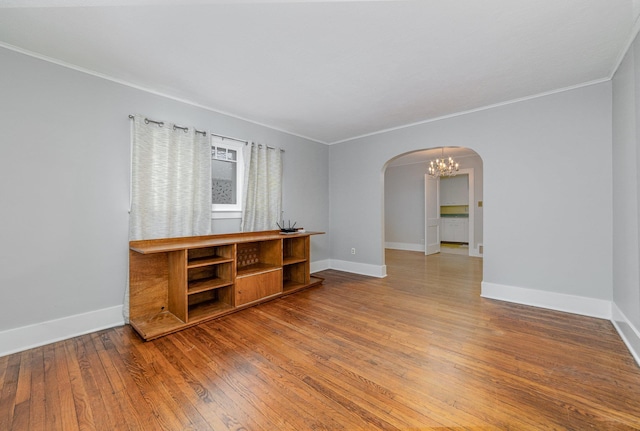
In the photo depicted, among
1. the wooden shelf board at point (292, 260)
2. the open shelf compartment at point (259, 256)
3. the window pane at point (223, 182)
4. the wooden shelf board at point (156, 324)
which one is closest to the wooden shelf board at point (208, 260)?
the open shelf compartment at point (259, 256)

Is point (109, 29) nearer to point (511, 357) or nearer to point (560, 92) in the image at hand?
point (511, 357)

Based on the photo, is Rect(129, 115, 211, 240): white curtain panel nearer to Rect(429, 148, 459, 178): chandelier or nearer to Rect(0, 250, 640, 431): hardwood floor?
Rect(0, 250, 640, 431): hardwood floor

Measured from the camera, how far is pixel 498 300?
3.27 meters

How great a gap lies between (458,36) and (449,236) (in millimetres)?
7512

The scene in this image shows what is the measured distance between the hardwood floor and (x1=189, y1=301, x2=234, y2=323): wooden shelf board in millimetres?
105

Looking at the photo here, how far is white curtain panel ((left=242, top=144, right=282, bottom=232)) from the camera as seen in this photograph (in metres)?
3.73

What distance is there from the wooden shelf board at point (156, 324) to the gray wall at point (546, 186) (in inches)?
148

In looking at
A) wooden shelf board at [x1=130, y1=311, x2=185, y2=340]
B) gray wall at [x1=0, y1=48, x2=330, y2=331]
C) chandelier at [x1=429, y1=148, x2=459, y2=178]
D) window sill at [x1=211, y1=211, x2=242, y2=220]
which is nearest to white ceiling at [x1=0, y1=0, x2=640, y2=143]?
gray wall at [x1=0, y1=48, x2=330, y2=331]

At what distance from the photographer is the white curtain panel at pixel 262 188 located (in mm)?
3727

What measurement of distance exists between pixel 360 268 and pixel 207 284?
2762mm

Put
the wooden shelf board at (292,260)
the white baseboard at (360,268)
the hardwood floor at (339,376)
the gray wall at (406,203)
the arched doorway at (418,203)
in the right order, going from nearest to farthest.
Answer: the hardwood floor at (339,376) < the wooden shelf board at (292,260) < the white baseboard at (360,268) < the arched doorway at (418,203) < the gray wall at (406,203)

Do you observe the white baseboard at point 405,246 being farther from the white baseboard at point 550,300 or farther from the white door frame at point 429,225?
the white baseboard at point 550,300

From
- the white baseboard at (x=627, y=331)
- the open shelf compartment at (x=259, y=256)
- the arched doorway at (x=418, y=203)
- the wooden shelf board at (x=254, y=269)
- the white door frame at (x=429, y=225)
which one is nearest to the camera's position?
the white baseboard at (x=627, y=331)

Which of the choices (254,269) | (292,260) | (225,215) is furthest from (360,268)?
(225,215)
